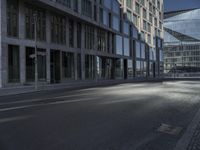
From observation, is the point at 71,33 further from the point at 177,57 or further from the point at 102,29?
the point at 177,57

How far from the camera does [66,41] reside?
143 feet

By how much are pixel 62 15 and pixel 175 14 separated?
384 ft

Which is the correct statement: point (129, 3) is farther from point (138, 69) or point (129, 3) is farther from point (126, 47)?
point (138, 69)

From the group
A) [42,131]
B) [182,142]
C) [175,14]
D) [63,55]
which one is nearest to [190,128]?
[182,142]

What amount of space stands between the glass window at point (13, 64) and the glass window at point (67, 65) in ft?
32.9

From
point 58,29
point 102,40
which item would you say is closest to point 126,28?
point 102,40

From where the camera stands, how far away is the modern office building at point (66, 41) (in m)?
32.8

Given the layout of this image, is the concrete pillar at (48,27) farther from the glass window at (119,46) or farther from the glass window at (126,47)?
the glass window at (126,47)

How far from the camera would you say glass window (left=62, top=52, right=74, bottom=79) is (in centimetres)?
4281

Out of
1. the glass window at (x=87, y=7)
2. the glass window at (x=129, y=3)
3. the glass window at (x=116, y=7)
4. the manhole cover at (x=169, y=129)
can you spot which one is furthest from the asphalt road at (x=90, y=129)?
the glass window at (x=129, y=3)

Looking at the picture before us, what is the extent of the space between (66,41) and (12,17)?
11645 mm

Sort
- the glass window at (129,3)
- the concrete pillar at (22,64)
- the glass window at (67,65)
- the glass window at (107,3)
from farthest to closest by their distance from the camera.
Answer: the glass window at (129,3) < the glass window at (107,3) < the glass window at (67,65) < the concrete pillar at (22,64)

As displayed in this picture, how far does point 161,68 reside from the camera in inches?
4013

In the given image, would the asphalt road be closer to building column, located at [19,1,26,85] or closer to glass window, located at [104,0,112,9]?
building column, located at [19,1,26,85]
